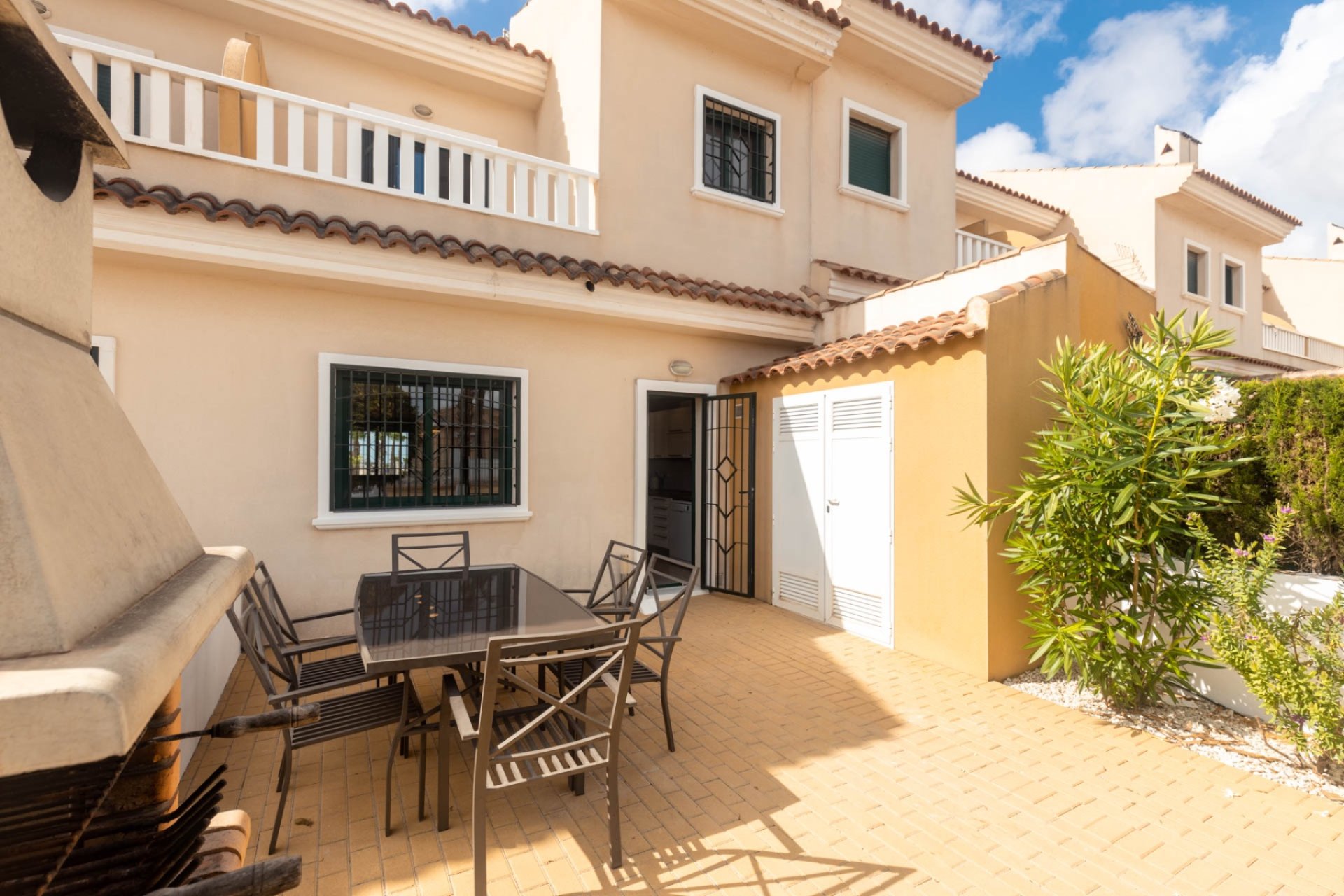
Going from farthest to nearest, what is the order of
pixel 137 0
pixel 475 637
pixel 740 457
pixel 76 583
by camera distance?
pixel 740 457 < pixel 137 0 < pixel 475 637 < pixel 76 583

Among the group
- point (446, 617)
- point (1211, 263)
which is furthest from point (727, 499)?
point (1211, 263)

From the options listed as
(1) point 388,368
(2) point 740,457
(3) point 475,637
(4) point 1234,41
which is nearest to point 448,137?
(1) point 388,368

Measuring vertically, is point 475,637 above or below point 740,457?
below

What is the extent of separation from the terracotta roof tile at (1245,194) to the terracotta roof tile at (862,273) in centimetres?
984

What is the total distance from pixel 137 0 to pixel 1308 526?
12876 mm

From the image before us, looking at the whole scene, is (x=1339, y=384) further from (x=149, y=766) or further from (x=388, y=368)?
(x=388, y=368)

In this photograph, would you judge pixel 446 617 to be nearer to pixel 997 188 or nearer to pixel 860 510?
pixel 860 510

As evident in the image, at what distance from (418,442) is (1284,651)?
7.38m

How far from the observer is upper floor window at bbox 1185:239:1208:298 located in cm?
1508

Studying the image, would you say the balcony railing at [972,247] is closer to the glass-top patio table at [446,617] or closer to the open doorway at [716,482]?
the open doorway at [716,482]

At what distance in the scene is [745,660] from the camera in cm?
584

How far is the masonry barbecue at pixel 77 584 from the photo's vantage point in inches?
39.6

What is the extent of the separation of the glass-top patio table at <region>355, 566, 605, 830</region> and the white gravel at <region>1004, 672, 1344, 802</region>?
3.98 m

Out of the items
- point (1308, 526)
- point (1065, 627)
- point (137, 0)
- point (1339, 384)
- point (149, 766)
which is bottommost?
point (1065, 627)
